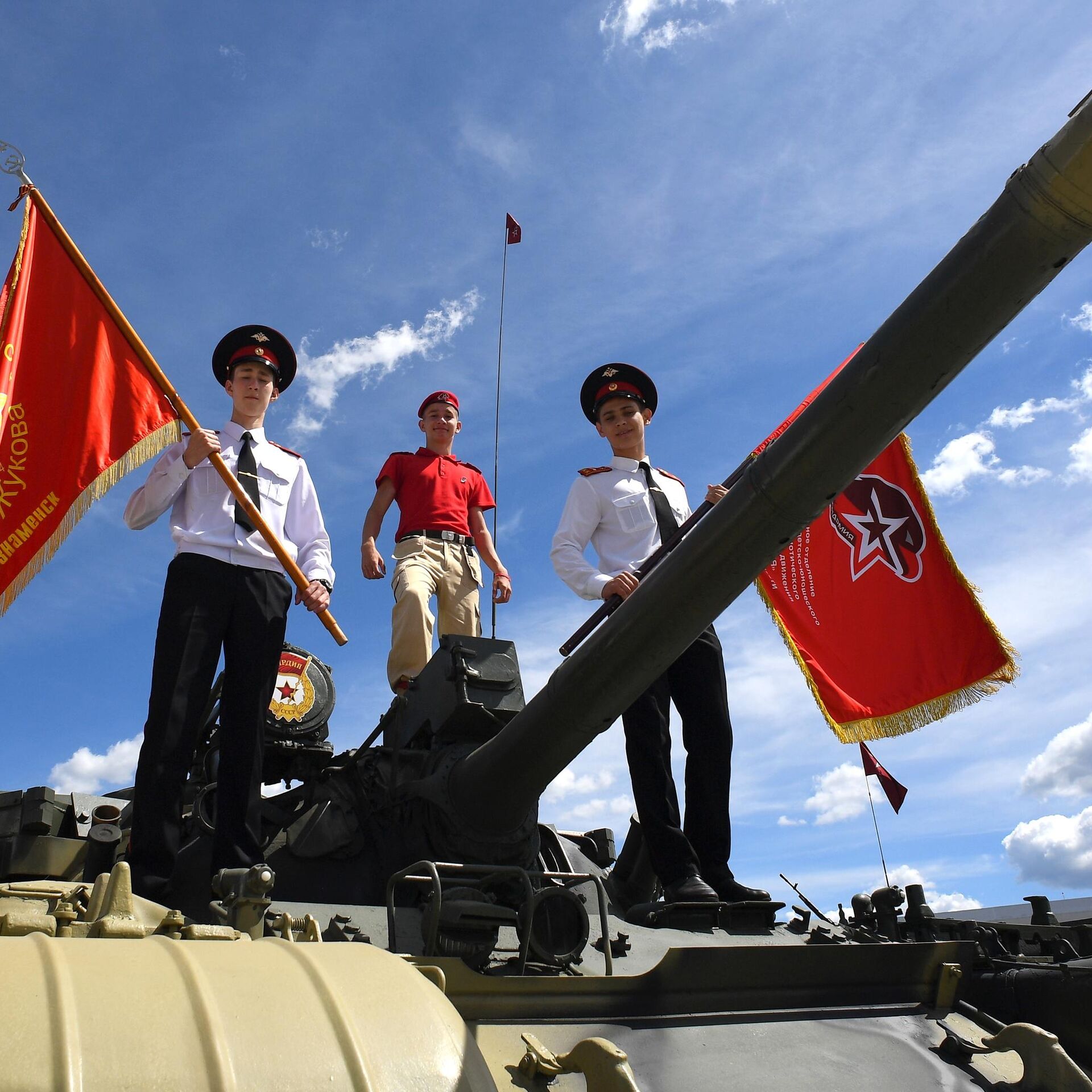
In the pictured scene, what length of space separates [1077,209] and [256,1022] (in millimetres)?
2620

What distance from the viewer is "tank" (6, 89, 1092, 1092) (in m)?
2.15

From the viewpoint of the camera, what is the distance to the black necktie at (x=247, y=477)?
5414 millimetres

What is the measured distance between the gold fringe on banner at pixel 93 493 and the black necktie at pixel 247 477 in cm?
52

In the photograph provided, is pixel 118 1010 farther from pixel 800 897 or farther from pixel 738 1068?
pixel 800 897

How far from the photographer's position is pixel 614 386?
6836mm

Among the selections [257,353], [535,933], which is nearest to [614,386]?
[257,353]

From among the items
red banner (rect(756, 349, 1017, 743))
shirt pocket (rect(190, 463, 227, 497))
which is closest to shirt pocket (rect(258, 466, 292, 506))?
shirt pocket (rect(190, 463, 227, 497))

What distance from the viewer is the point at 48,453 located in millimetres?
5820

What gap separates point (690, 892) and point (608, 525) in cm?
213

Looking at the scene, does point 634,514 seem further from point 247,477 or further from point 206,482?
point 206,482

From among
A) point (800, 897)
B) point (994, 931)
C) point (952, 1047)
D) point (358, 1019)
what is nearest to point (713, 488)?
point (800, 897)

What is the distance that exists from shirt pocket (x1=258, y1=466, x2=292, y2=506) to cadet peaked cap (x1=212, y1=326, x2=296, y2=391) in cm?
63

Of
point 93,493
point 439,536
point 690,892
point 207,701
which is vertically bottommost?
point 690,892

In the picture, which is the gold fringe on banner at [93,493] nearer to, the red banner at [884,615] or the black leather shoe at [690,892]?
the black leather shoe at [690,892]
